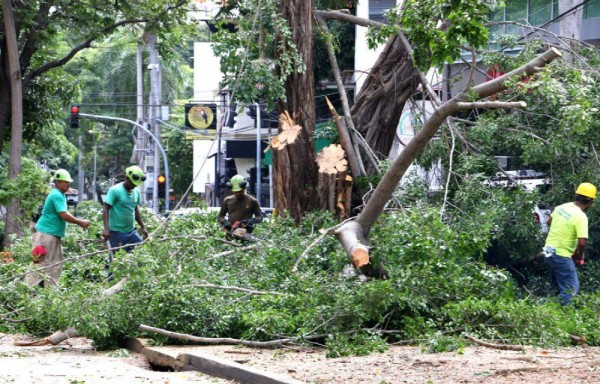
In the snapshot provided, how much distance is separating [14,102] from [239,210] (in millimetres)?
6013

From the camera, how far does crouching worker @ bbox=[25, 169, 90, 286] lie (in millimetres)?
11508

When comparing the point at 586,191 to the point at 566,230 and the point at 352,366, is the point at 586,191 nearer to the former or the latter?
the point at 566,230

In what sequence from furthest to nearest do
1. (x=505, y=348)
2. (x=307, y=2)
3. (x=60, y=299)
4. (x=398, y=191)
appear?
(x=307, y=2)
(x=398, y=191)
(x=60, y=299)
(x=505, y=348)

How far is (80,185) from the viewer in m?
62.2

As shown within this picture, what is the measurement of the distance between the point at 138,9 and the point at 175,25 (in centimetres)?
86

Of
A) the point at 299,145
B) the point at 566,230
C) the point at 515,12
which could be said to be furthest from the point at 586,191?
the point at 515,12

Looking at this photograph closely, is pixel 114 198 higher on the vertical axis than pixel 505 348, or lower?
higher

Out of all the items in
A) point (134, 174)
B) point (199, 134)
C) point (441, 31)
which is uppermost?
point (441, 31)

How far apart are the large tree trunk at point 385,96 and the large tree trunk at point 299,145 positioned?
0.87 meters

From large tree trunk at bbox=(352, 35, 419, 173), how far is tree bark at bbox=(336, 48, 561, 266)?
4.65 m

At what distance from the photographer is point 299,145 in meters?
14.7

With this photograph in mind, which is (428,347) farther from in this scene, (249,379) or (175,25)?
(175,25)

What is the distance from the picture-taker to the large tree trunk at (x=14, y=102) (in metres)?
17.1

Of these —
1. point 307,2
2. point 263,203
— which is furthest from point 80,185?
point 307,2
